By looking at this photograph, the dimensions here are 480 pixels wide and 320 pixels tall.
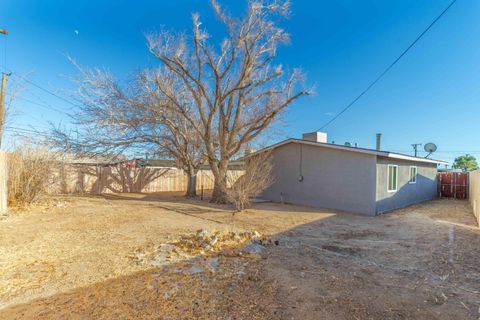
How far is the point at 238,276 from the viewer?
353 cm

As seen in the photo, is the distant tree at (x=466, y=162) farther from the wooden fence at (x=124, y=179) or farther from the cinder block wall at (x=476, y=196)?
the wooden fence at (x=124, y=179)

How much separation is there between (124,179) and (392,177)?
1500cm

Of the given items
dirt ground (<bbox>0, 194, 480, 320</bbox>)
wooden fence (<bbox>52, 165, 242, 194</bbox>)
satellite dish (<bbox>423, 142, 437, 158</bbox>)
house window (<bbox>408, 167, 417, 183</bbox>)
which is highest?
satellite dish (<bbox>423, 142, 437, 158</bbox>)

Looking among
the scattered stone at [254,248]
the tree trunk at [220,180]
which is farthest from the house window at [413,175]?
the scattered stone at [254,248]

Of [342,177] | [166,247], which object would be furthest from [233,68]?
[166,247]

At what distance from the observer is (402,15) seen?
881 cm

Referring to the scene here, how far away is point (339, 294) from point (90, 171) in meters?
14.8

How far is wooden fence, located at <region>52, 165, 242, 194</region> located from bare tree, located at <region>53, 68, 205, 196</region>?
1.75 metres

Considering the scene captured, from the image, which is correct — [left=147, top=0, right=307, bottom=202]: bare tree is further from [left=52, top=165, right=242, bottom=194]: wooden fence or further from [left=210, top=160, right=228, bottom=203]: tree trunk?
[left=52, top=165, right=242, bottom=194]: wooden fence

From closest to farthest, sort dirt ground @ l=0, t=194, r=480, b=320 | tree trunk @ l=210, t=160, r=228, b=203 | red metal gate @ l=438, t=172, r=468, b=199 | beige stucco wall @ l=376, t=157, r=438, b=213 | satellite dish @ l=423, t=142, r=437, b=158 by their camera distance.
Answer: dirt ground @ l=0, t=194, r=480, b=320
beige stucco wall @ l=376, t=157, r=438, b=213
tree trunk @ l=210, t=160, r=228, b=203
red metal gate @ l=438, t=172, r=468, b=199
satellite dish @ l=423, t=142, r=437, b=158

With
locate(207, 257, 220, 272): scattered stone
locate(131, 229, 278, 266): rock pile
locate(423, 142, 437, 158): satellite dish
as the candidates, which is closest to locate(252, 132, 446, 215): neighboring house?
locate(423, 142, 437, 158): satellite dish

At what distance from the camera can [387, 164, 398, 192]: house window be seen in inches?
418

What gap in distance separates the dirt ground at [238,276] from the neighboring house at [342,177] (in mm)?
3453

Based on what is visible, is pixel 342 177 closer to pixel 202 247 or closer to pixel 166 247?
pixel 202 247
